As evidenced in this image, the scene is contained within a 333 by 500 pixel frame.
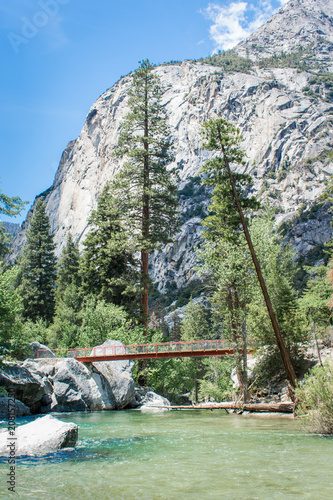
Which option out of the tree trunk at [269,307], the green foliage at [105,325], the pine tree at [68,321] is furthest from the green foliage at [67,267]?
the tree trunk at [269,307]

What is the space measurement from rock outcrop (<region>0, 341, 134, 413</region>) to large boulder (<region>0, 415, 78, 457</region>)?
35.4 feet

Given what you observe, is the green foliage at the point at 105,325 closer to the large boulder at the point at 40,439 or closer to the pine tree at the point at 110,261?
the pine tree at the point at 110,261

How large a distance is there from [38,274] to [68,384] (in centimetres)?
2567

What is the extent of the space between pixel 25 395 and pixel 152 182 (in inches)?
677

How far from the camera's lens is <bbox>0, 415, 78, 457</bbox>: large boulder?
8.18 meters

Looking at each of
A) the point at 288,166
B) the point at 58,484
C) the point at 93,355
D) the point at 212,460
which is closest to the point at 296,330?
the point at 93,355

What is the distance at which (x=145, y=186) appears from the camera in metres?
28.9

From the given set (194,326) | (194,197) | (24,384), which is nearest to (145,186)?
(24,384)

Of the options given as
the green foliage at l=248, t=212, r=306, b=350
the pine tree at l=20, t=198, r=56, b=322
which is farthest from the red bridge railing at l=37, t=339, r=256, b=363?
the pine tree at l=20, t=198, r=56, b=322

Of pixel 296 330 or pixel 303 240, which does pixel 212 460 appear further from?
pixel 303 240

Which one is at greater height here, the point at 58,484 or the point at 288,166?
the point at 288,166

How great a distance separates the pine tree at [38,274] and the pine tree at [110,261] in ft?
45.2

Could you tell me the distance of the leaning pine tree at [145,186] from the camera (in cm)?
2819

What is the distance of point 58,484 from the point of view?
231 inches
